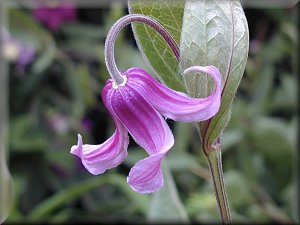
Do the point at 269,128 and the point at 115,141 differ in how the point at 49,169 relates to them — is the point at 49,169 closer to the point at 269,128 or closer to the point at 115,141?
the point at 269,128

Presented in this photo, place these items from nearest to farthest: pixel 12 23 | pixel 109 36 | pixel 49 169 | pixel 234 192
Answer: pixel 109 36, pixel 234 192, pixel 49 169, pixel 12 23

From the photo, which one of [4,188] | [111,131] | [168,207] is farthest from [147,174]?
[111,131]

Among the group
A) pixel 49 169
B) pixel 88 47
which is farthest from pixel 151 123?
pixel 88 47

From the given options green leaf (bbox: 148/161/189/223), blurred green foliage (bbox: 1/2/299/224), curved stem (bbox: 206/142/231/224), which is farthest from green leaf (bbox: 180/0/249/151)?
blurred green foliage (bbox: 1/2/299/224)

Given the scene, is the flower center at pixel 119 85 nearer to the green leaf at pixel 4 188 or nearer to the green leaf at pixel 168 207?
the green leaf at pixel 4 188

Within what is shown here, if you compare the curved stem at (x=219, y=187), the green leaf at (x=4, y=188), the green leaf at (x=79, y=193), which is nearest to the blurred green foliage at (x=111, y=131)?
the green leaf at (x=79, y=193)

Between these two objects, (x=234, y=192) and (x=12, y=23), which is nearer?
(x=234, y=192)

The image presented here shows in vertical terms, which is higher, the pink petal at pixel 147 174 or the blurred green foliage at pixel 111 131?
the pink petal at pixel 147 174
